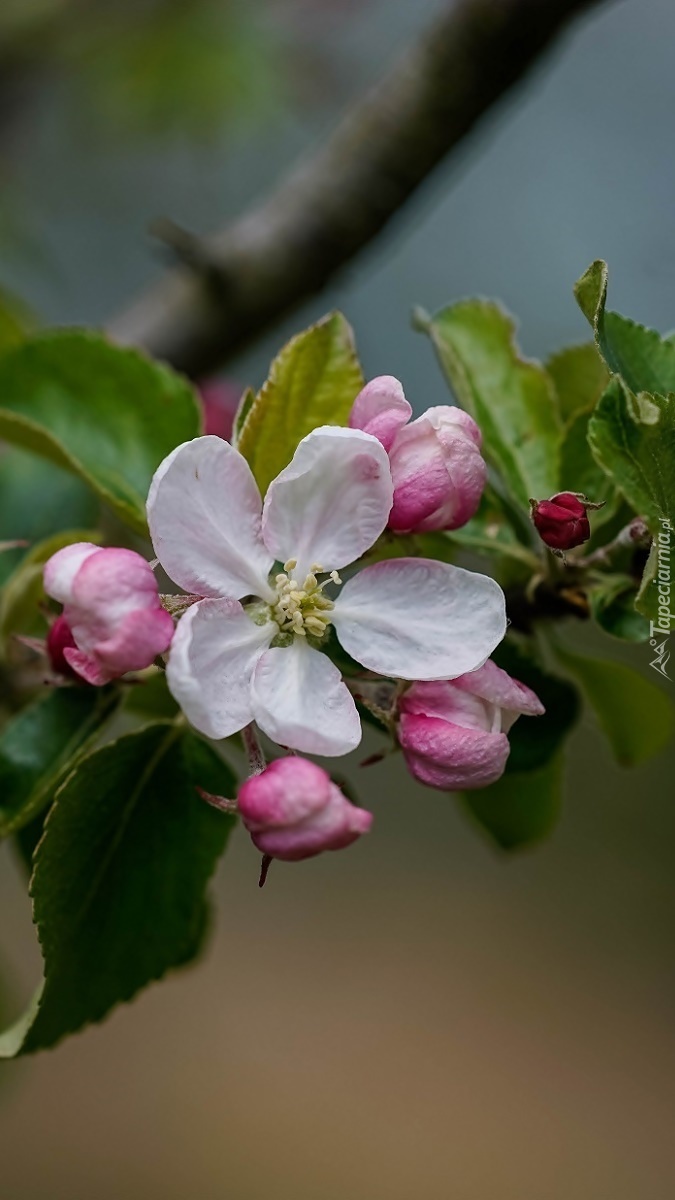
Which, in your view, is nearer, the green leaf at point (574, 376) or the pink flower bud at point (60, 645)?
the pink flower bud at point (60, 645)

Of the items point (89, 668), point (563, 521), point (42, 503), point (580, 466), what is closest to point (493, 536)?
point (580, 466)

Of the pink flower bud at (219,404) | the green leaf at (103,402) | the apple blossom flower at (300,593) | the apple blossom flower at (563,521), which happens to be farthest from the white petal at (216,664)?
the pink flower bud at (219,404)

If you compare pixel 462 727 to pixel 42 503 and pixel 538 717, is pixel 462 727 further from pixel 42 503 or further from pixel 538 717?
pixel 42 503

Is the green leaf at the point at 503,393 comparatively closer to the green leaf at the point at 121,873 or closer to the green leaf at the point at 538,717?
the green leaf at the point at 538,717

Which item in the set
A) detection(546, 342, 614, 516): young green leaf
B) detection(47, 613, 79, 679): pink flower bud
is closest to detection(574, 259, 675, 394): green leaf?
detection(546, 342, 614, 516): young green leaf

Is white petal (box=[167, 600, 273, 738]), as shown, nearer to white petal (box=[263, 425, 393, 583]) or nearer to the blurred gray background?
white petal (box=[263, 425, 393, 583])

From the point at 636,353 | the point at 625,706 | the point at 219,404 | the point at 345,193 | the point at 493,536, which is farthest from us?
the point at 219,404

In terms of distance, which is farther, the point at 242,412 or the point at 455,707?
the point at 242,412

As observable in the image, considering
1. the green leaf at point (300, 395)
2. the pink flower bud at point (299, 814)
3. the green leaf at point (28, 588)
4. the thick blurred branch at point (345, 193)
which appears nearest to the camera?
the pink flower bud at point (299, 814)
